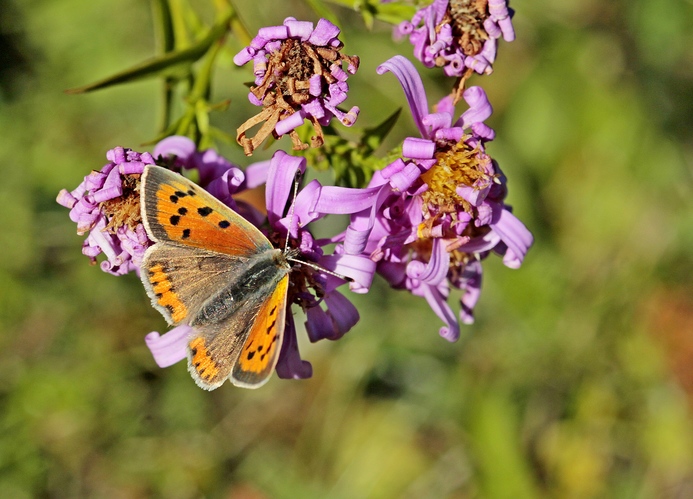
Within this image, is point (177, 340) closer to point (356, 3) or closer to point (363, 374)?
point (356, 3)

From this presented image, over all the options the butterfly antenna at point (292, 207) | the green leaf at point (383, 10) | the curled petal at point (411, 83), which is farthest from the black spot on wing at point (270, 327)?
the green leaf at point (383, 10)

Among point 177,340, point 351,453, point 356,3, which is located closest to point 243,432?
point 351,453

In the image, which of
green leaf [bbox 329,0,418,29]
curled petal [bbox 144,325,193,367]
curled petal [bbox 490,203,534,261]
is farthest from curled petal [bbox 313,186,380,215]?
green leaf [bbox 329,0,418,29]

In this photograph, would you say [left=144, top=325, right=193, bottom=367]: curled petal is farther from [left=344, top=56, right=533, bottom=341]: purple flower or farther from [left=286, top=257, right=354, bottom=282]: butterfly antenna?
[left=344, top=56, right=533, bottom=341]: purple flower

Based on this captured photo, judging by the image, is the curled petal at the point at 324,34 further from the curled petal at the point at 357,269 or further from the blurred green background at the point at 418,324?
the blurred green background at the point at 418,324

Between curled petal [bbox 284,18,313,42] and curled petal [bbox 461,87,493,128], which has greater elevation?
curled petal [bbox 284,18,313,42]

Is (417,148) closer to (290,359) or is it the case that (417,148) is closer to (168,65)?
(290,359)
